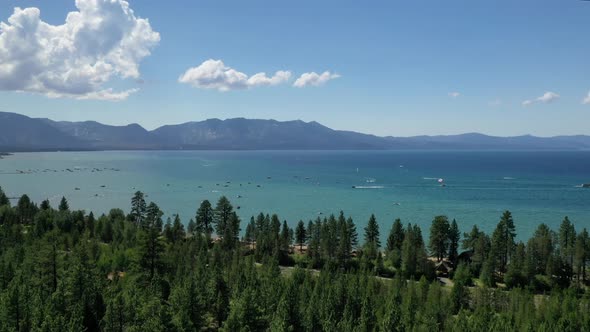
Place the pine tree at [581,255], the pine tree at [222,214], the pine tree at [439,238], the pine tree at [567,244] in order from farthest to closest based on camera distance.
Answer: the pine tree at [222,214]
the pine tree at [439,238]
the pine tree at [567,244]
the pine tree at [581,255]

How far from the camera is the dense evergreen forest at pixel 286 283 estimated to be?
31.1m

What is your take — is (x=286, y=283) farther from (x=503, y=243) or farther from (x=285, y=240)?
(x=503, y=243)

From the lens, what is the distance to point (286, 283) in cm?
4072

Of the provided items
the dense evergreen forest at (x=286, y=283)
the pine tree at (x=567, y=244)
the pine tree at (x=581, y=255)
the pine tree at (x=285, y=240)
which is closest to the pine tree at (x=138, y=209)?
the dense evergreen forest at (x=286, y=283)

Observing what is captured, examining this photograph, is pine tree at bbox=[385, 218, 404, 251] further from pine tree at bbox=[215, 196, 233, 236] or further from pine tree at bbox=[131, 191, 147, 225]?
pine tree at bbox=[131, 191, 147, 225]

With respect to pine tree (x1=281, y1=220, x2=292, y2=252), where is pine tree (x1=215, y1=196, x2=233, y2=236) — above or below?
above

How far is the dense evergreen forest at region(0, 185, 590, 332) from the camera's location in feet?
102

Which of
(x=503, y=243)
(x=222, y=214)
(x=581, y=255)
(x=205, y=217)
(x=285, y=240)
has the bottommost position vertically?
(x=285, y=240)

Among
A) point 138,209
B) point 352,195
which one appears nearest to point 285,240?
point 138,209

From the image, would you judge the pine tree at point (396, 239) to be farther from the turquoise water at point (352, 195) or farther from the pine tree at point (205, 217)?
the pine tree at point (205, 217)

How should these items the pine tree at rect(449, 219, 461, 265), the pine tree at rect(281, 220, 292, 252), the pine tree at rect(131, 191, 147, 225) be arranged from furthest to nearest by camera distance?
the pine tree at rect(131, 191, 147, 225)
the pine tree at rect(281, 220, 292, 252)
the pine tree at rect(449, 219, 461, 265)

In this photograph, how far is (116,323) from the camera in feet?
97.5

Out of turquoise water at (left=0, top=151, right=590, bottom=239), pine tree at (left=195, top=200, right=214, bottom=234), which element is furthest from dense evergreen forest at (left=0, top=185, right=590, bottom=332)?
turquoise water at (left=0, top=151, right=590, bottom=239)

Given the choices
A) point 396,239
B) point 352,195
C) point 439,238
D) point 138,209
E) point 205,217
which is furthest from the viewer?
point 352,195
